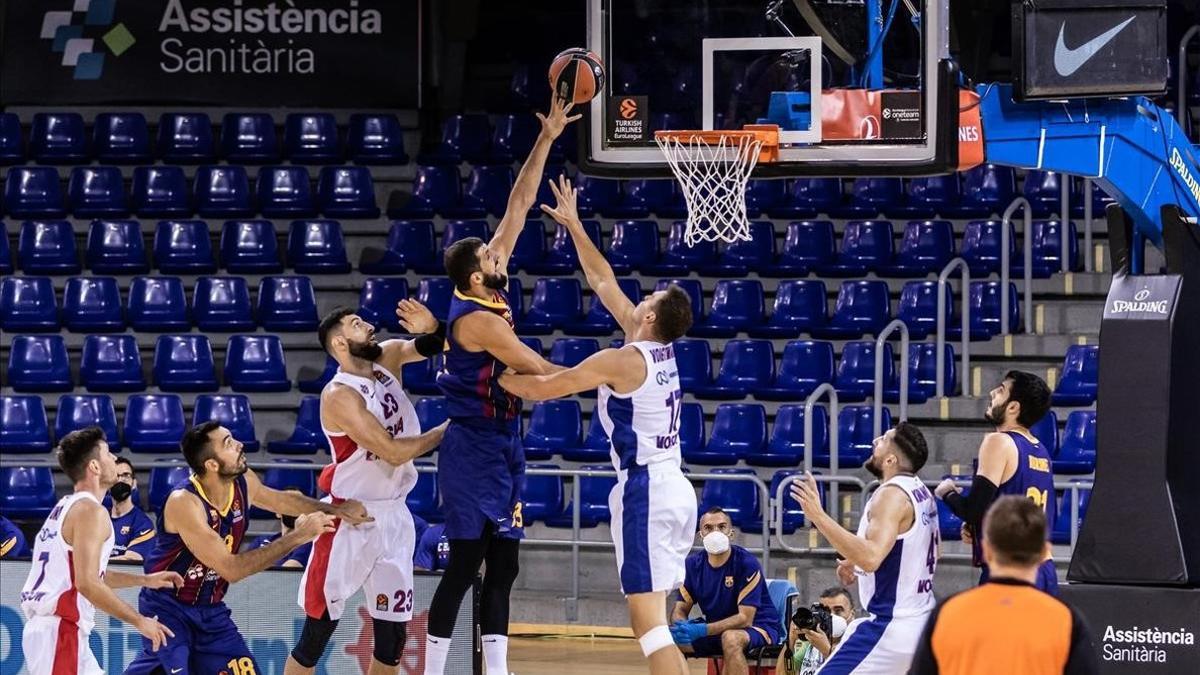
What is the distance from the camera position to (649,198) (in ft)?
50.7

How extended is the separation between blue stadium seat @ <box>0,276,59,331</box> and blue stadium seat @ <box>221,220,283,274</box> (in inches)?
57.7

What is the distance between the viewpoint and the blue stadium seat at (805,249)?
578 inches

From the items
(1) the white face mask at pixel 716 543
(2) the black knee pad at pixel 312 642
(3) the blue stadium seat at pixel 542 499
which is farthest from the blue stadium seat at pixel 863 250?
(2) the black knee pad at pixel 312 642

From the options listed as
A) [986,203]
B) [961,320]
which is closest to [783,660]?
[961,320]

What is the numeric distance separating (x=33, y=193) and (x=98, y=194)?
0.57 metres

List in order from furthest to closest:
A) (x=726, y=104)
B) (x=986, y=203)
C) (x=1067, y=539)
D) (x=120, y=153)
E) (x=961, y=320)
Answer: (x=120, y=153), (x=986, y=203), (x=961, y=320), (x=1067, y=539), (x=726, y=104)

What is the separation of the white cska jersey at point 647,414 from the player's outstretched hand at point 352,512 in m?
1.20

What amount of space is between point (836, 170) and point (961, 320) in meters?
5.99

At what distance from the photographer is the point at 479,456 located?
7863 mm

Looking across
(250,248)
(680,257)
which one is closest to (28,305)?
(250,248)

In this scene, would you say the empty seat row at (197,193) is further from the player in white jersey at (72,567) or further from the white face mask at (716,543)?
the player in white jersey at (72,567)

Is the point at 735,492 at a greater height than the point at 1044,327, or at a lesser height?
lesser

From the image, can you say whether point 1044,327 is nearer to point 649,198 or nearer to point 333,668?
point 649,198

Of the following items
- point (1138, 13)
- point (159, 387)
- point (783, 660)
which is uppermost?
point (1138, 13)
